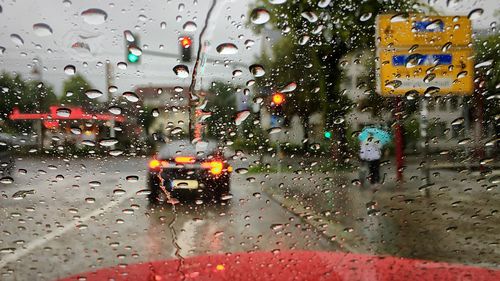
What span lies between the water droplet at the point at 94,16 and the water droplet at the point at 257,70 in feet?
2.52

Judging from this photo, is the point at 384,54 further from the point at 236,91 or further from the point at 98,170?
the point at 98,170

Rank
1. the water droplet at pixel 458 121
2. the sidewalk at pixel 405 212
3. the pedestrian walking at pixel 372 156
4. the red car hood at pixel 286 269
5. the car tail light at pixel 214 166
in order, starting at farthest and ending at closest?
the water droplet at pixel 458 121
the sidewalk at pixel 405 212
the pedestrian walking at pixel 372 156
the car tail light at pixel 214 166
the red car hood at pixel 286 269

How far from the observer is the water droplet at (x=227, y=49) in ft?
7.04

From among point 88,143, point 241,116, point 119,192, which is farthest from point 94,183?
point 241,116

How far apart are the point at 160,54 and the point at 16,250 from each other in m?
1.78

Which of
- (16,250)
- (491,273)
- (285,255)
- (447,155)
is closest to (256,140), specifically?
(285,255)

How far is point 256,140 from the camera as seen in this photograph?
2416 mm

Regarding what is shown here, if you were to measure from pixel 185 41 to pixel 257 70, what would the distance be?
42 centimetres

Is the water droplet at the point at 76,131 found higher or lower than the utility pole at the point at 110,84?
lower

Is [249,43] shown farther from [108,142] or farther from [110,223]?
[110,223]

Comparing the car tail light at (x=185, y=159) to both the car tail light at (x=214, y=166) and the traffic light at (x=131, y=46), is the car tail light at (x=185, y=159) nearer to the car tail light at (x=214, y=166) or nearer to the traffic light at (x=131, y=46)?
the car tail light at (x=214, y=166)

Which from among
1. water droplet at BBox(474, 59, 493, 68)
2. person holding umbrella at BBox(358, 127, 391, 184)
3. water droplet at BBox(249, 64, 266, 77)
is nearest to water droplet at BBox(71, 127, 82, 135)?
water droplet at BBox(249, 64, 266, 77)

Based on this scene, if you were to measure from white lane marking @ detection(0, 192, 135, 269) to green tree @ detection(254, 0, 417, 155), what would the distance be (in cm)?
105

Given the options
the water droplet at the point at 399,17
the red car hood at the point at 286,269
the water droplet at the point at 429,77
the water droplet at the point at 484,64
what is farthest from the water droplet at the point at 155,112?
the water droplet at the point at 484,64
